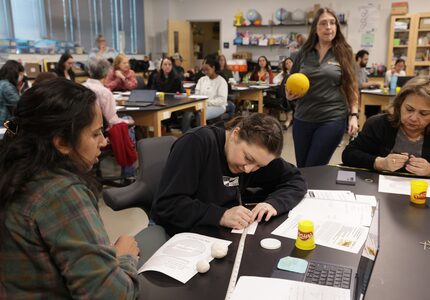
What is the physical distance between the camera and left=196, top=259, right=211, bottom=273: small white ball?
1028mm

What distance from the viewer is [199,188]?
147cm

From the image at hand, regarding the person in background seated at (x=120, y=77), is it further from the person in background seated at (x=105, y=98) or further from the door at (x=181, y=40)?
the door at (x=181, y=40)

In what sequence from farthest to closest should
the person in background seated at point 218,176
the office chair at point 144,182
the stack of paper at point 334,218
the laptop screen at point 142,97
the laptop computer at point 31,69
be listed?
the laptop computer at point 31,69 < the laptop screen at point 142,97 < the office chair at point 144,182 < the person in background seated at point 218,176 < the stack of paper at point 334,218

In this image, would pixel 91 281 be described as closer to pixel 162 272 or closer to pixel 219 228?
pixel 162 272

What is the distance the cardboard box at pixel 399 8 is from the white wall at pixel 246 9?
0.14 metres

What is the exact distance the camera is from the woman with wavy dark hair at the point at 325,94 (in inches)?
98.7

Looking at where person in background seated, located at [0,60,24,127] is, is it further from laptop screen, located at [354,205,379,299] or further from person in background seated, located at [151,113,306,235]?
laptop screen, located at [354,205,379,299]

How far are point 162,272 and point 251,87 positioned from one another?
18.8 ft

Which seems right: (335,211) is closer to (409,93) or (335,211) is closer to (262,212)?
(262,212)

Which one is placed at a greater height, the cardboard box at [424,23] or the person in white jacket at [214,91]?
the cardboard box at [424,23]

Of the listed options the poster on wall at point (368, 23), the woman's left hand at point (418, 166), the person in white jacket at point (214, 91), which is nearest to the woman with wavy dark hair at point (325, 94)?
the woman's left hand at point (418, 166)

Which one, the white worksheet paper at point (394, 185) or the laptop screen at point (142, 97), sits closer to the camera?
the white worksheet paper at point (394, 185)

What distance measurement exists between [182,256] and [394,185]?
3.61 ft

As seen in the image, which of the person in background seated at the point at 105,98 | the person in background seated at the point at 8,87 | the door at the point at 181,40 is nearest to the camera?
the person in background seated at the point at 105,98
